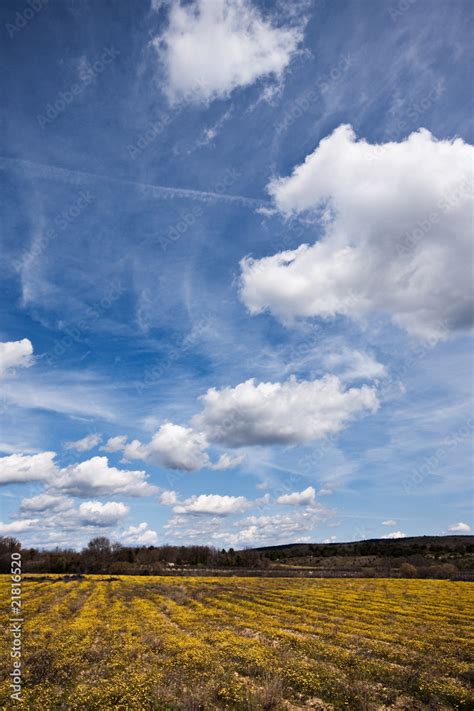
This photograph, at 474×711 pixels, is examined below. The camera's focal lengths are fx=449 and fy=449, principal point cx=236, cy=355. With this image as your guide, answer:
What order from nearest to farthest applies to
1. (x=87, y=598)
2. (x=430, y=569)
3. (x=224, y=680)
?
(x=224, y=680), (x=87, y=598), (x=430, y=569)

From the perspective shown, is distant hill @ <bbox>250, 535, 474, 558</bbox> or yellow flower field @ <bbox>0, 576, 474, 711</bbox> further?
distant hill @ <bbox>250, 535, 474, 558</bbox>

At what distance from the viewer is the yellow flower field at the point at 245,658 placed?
14.5 meters

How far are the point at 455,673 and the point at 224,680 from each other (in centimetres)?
880

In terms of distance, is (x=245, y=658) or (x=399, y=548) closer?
(x=245, y=658)

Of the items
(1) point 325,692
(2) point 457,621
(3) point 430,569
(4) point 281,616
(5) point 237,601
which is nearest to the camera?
(1) point 325,692

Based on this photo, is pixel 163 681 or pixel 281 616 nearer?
pixel 163 681

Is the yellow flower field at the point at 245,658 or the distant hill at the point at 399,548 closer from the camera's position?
the yellow flower field at the point at 245,658

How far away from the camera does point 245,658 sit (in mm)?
19109

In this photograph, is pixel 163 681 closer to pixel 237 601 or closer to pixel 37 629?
pixel 37 629

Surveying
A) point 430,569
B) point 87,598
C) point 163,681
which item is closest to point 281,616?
point 163,681

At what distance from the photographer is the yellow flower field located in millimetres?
14516

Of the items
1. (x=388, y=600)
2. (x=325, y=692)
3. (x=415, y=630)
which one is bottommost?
(x=388, y=600)

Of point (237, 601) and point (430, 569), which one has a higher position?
point (237, 601)

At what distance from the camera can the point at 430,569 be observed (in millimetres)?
78125
